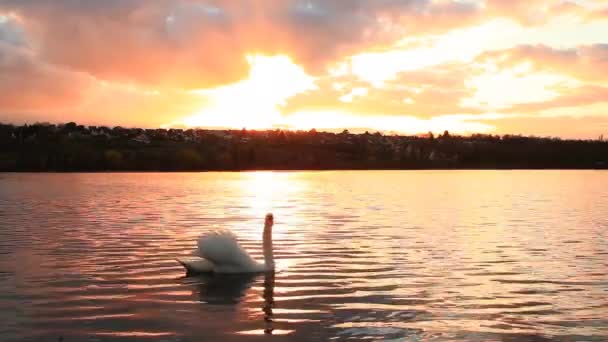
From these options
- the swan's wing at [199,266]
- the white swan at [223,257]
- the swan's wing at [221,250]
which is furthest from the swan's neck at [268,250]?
the swan's wing at [199,266]

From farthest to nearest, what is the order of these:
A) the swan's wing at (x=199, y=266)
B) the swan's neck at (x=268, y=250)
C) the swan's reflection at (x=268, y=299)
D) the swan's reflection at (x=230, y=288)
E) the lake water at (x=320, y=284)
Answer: the swan's neck at (x=268, y=250), the swan's wing at (x=199, y=266), the swan's reflection at (x=230, y=288), the swan's reflection at (x=268, y=299), the lake water at (x=320, y=284)

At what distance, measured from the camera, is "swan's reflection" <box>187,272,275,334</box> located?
14.8m

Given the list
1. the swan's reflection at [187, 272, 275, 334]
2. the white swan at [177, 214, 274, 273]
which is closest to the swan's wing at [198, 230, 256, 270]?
the white swan at [177, 214, 274, 273]

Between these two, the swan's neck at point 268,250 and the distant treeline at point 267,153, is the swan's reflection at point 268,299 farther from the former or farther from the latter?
the distant treeline at point 267,153

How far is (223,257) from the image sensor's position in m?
17.8

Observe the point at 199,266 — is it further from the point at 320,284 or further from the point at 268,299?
the point at 268,299

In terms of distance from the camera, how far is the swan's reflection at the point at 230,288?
14805mm

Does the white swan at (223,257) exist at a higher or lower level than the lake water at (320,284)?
higher

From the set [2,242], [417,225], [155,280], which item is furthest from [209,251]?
[417,225]

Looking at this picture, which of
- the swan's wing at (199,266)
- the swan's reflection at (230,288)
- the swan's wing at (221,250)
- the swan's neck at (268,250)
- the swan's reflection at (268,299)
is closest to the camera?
the swan's reflection at (268,299)

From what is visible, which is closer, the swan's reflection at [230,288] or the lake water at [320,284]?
the lake water at [320,284]

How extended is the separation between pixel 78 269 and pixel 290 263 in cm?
564

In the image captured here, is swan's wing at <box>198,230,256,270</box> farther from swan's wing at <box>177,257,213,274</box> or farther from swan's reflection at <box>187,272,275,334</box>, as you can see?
swan's reflection at <box>187,272,275,334</box>

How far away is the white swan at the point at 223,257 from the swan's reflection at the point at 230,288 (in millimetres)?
169
